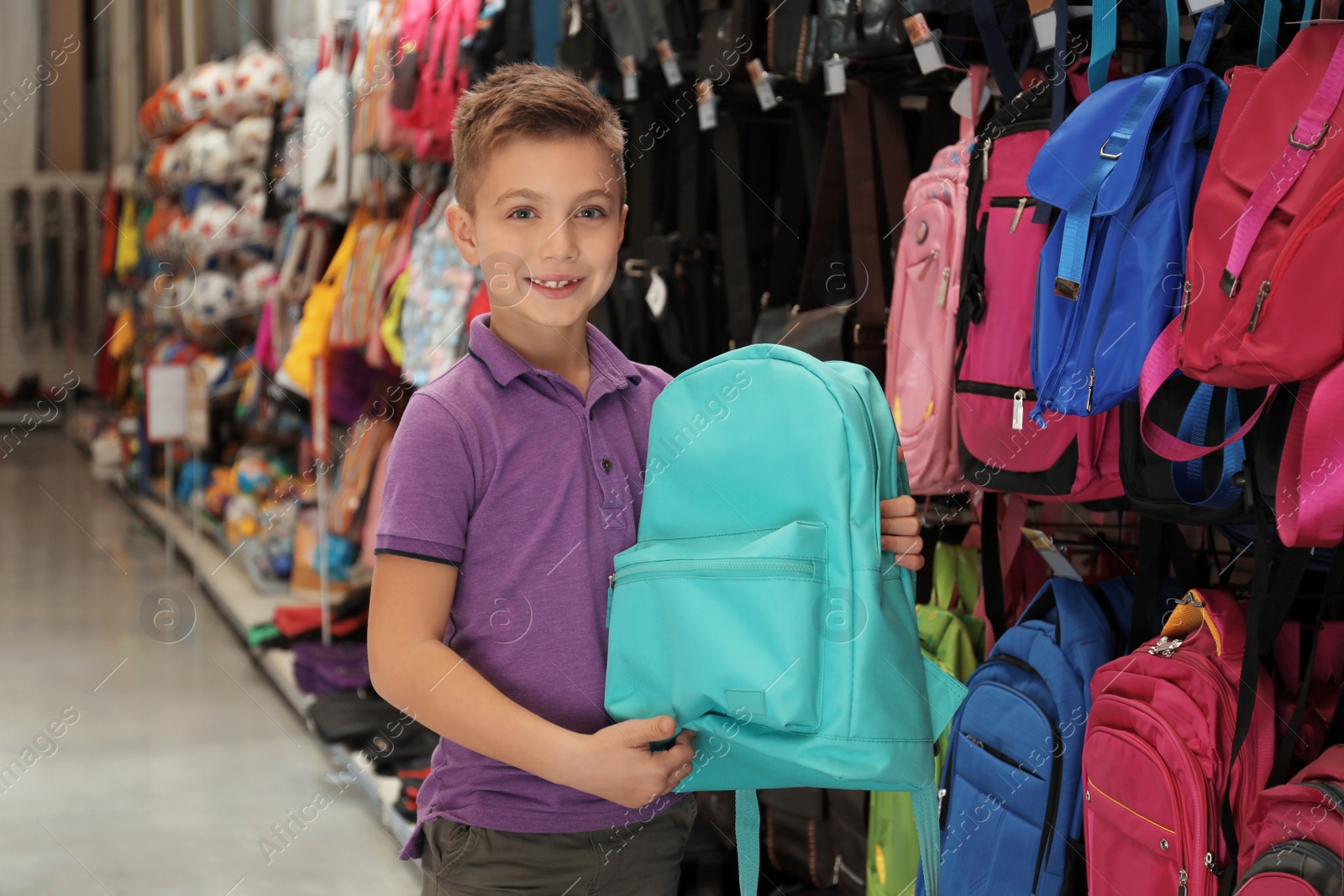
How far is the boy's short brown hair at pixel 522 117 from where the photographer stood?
1279mm

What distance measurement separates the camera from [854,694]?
1156 millimetres

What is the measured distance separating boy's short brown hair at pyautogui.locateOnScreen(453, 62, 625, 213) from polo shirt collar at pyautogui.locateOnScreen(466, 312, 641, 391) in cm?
14

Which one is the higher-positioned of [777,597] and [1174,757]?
[777,597]

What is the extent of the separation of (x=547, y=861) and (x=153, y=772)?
10.6 feet

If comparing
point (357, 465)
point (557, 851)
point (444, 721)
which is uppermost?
point (444, 721)

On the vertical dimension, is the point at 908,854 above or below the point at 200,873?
above

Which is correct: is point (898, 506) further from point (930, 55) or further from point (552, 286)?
point (930, 55)

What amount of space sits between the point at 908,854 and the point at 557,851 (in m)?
1.35

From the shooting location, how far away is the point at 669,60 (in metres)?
2.92

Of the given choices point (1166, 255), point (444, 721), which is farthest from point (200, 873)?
point (1166, 255)

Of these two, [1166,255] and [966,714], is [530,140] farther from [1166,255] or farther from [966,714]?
[966,714]

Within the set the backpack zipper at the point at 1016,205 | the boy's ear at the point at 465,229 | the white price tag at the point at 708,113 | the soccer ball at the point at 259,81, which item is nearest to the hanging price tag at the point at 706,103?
the white price tag at the point at 708,113

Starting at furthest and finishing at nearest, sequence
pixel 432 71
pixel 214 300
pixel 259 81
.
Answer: pixel 214 300 → pixel 259 81 → pixel 432 71

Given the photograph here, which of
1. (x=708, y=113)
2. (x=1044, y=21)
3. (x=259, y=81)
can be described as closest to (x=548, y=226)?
(x=1044, y=21)
